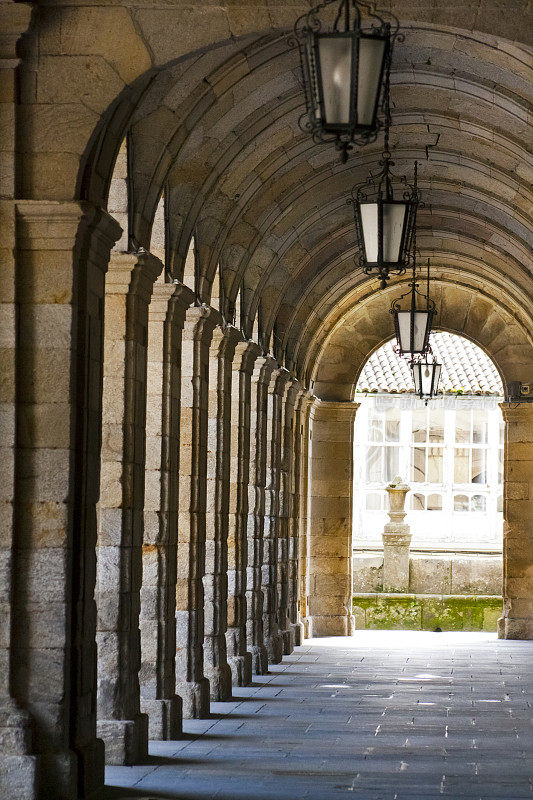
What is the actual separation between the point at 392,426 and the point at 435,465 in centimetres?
113

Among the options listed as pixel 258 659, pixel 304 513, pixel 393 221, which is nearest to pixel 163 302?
pixel 393 221

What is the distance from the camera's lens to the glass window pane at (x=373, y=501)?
26297 mm

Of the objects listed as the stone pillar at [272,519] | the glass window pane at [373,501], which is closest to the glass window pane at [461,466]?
the glass window pane at [373,501]

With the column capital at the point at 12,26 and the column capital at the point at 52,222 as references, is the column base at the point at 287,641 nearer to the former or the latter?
the column capital at the point at 52,222

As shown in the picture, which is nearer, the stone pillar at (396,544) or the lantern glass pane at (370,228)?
the lantern glass pane at (370,228)

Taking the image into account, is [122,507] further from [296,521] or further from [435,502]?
[435,502]

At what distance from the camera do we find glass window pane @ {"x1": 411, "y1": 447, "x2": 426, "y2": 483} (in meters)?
26.2

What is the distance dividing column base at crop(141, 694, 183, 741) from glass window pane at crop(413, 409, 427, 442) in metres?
17.6

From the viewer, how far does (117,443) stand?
8.17m

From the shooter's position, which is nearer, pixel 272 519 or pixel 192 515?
pixel 192 515

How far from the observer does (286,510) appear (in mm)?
16281

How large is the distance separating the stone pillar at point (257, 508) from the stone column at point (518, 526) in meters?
6.10

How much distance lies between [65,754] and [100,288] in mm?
2467

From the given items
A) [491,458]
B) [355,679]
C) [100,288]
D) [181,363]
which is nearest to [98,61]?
[100,288]
